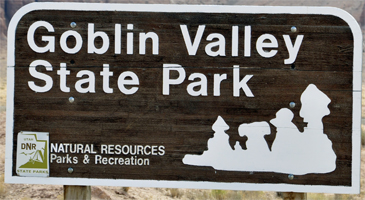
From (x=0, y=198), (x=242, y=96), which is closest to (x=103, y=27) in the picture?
(x=242, y=96)

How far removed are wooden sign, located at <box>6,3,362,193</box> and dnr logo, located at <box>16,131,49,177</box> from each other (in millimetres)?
11

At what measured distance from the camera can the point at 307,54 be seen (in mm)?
3062

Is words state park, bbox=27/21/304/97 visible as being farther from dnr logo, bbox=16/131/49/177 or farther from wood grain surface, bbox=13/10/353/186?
dnr logo, bbox=16/131/49/177

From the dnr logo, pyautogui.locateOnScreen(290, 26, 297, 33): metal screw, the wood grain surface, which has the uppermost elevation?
pyautogui.locateOnScreen(290, 26, 297, 33): metal screw

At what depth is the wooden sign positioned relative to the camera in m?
3.05

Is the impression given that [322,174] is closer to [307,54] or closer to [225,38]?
[307,54]

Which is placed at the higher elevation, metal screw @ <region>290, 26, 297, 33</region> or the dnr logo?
metal screw @ <region>290, 26, 297, 33</region>

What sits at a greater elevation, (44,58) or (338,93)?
(44,58)

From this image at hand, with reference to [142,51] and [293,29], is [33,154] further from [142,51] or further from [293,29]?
[293,29]

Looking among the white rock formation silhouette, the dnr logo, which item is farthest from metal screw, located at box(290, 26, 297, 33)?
the dnr logo

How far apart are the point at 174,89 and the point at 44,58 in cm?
108

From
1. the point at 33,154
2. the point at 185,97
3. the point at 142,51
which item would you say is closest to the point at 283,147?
the point at 185,97

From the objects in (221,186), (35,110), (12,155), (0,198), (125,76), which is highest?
(125,76)

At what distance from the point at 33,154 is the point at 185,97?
131cm
